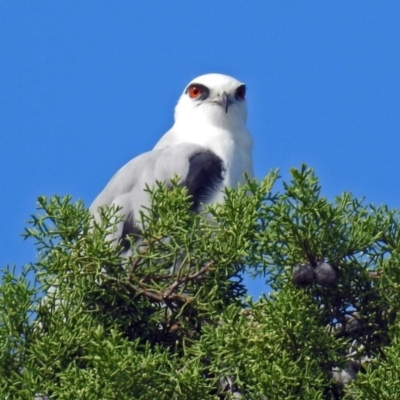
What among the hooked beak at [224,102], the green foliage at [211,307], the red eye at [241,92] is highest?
the red eye at [241,92]

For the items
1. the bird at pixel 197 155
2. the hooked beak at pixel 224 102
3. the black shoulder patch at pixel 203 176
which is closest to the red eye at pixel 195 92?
the bird at pixel 197 155

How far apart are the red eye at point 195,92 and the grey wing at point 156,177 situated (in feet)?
3.84

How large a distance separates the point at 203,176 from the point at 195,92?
5.12 ft

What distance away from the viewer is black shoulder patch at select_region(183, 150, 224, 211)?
287 inches

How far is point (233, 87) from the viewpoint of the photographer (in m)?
8.79

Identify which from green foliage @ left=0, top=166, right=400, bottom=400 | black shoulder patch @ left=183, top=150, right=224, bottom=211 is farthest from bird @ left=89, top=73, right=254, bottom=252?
green foliage @ left=0, top=166, right=400, bottom=400

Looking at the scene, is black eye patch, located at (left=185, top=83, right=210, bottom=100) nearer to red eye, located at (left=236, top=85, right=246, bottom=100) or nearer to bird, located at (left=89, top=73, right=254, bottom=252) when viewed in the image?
bird, located at (left=89, top=73, right=254, bottom=252)

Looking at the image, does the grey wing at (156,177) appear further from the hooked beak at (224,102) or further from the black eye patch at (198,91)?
the black eye patch at (198,91)

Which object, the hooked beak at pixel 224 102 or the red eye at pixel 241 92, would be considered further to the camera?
the red eye at pixel 241 92

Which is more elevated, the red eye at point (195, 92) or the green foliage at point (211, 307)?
the red eye at point (195, 92)

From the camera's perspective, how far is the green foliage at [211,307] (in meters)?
4.20

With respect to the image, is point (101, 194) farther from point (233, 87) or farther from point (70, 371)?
point (70, 371)

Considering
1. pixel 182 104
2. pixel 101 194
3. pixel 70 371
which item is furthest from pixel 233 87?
pixel 70 371

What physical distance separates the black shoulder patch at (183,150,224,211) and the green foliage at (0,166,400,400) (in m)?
2.40
